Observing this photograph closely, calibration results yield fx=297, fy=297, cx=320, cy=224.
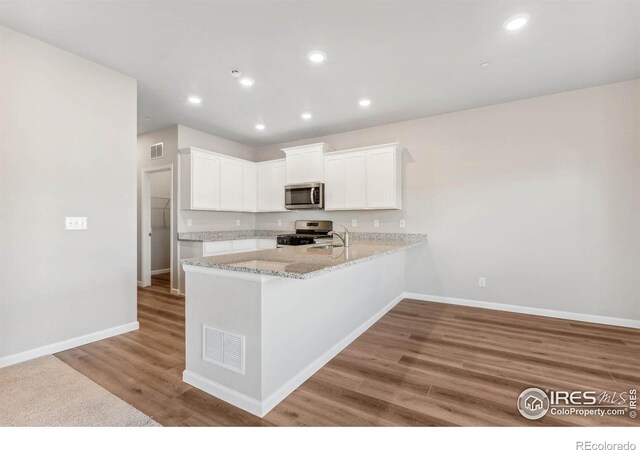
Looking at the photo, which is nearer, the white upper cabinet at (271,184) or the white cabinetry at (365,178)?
the white cabinetry at (365,178)

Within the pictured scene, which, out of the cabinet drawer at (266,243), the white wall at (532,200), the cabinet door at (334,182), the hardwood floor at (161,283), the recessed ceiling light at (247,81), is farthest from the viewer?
the cabinet drawer at (266,243)

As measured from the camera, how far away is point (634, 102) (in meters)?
3.21

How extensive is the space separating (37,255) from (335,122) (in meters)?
3.80

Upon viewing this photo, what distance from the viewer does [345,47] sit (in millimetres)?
2594

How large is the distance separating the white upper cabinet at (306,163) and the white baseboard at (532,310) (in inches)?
93.1

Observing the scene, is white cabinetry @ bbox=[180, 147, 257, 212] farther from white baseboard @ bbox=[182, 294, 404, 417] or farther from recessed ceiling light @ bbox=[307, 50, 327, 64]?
white baseboard @ bbox=[182, 294, 404, 417]

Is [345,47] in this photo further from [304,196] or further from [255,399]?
[255,399]

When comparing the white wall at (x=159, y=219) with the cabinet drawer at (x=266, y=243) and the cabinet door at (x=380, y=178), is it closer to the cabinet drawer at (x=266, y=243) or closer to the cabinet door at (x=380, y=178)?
the cabinet drawer at (x=266, y=243)

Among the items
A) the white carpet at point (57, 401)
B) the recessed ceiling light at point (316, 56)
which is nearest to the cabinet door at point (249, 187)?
the recessed ceiling light at point (316, 56)

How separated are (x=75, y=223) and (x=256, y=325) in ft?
7.22

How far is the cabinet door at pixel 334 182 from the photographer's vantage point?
468 centimetres

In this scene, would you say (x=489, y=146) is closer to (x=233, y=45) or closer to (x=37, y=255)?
(x=233, y=45)
